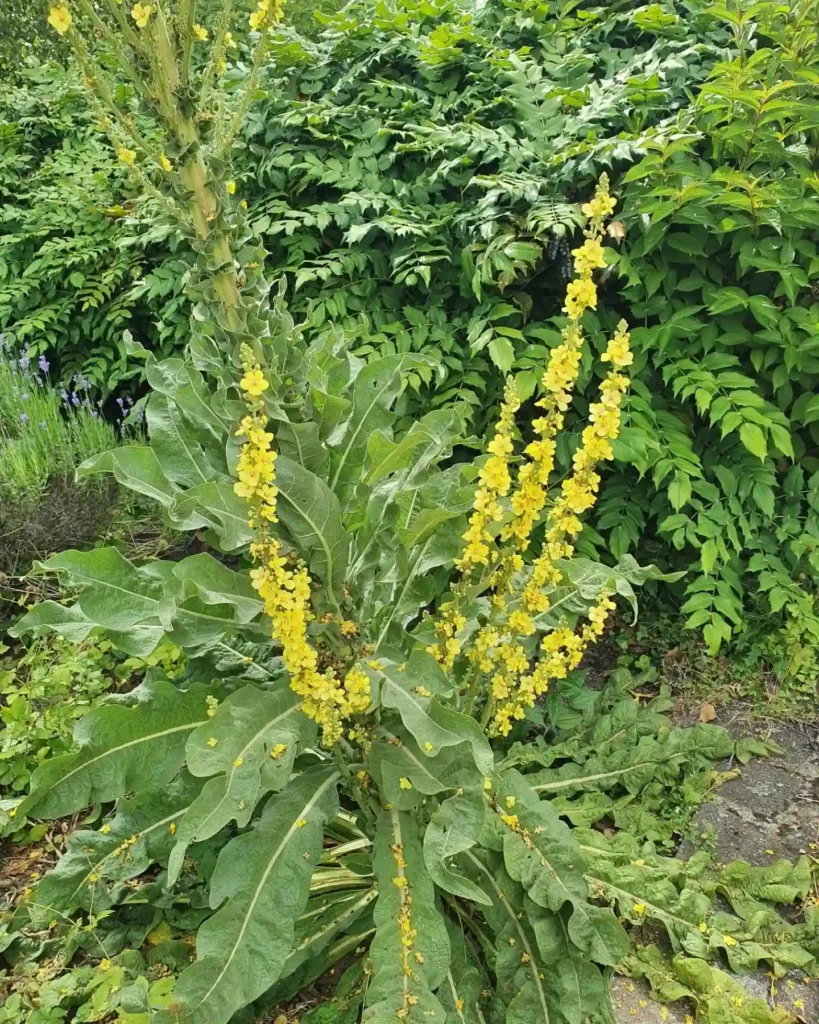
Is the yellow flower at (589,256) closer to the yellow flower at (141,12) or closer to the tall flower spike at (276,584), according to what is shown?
the tall flower spike at (276,584)

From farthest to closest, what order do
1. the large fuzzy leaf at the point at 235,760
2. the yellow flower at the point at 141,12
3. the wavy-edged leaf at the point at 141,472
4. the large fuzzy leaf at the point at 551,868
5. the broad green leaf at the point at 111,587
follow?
the wavy-edged leaf at the point at 141,472 < the broad green leaf at the point at 111,587 < the large fuzzy leaf at the point at 551,868 < the large fuzzy leaf at the point at 235,760 < the yellow flower at the point at 141,12

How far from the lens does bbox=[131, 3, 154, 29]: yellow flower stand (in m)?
1.34

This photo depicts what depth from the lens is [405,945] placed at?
1.71 m

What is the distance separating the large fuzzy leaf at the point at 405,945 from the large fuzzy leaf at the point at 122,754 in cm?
65

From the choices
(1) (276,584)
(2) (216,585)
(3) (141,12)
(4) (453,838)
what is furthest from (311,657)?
(3) (141,12)

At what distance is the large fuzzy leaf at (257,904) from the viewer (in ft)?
5.46

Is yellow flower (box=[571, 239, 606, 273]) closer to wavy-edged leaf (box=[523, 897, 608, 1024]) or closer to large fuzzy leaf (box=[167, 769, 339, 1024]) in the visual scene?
large fuzzy leaf (box=[167, 769, 339, 1024])

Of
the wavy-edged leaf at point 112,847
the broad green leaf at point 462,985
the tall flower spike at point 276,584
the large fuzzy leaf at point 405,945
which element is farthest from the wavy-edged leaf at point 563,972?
the wavy-edged leaf at point 112,847

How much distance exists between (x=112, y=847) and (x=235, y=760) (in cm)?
79

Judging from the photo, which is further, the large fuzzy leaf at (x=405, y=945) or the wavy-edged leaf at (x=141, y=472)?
the wavy-edged leaf at (x=141, y=472)

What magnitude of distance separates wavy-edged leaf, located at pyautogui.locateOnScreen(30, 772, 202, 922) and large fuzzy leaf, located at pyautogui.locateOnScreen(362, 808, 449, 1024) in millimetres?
661

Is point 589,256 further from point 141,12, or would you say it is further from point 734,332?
point 734,332

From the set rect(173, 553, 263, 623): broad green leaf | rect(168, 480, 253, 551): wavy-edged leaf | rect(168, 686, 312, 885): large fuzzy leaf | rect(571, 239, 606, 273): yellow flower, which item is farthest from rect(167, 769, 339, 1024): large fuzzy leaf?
rect(571, 239, 606, 273): yellow flower

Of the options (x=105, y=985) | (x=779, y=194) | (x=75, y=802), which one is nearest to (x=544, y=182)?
(x=779, y=194)
